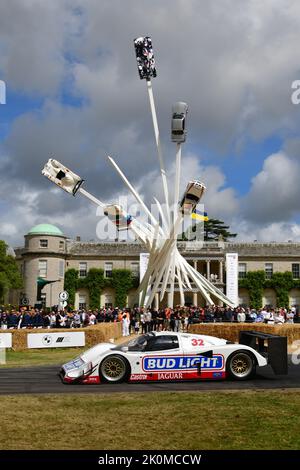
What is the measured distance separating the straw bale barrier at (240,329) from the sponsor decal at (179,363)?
1238 centimetres

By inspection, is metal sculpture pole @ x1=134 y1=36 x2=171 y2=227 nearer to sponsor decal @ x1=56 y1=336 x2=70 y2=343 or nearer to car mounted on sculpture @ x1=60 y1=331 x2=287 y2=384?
sponsor decal @ x1=56 y1=336 x2=70 y2=343

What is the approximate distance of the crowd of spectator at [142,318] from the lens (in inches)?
1232

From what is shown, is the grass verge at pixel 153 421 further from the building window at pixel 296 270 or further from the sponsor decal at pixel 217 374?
the building window at pixel 296 270

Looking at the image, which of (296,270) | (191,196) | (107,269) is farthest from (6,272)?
(296,270)

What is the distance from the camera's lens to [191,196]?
4331cm

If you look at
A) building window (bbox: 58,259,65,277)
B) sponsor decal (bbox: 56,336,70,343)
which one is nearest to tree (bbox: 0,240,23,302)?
building window (bbox: 58,259,65,277)

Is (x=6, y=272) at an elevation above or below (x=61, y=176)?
below

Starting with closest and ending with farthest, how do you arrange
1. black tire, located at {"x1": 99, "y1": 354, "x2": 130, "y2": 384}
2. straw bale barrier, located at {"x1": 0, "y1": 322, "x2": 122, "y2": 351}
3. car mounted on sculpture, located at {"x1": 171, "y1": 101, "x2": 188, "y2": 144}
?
black tire, located at {"x1": 99, "y1": 354, "x2": 130, "y2": 384}
straw bale barrier, located at {"x1": 0, "y1": 322, "x2": 122, "y2": 351}
car mounted on sculpture, located at {"x1": 171, "y1": 101, "x2": 188, "y2": 144}

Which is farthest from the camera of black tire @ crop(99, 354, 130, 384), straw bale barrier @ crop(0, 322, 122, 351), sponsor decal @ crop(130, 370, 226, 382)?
straw bale barrier @ crop(0, 322, 122, 351)

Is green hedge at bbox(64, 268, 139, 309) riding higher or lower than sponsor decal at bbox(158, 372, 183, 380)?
higher

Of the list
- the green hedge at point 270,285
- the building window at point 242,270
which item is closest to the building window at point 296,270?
the green hedge at point 270,285

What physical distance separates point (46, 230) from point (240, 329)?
5355 cm

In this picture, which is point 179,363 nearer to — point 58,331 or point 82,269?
point 58,331

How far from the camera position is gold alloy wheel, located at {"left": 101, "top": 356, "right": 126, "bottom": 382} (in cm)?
1427
